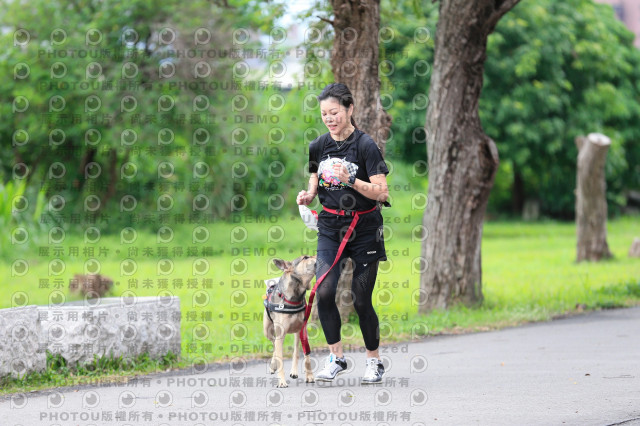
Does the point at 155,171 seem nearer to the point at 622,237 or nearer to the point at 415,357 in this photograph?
the point at 622,237

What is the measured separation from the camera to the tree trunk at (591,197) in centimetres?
1891

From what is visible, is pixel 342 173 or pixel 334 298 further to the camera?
pixel 334 298

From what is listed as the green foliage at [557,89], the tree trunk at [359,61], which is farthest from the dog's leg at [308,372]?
the green foliage at [557,89]

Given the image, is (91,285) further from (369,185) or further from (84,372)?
(369,185)

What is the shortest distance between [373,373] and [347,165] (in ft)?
5.26

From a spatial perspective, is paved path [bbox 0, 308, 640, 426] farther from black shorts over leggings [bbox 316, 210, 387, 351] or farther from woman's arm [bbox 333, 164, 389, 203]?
woman's arm [bbox 333, 164, 389, 203]

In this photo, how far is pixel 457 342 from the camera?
951 centimetres

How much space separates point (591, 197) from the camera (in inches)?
755

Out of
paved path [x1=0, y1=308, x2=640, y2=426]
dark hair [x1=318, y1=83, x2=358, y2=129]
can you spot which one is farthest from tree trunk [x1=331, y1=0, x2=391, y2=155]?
dark hair [x1=318, y1=83, x2=358, y2=129]

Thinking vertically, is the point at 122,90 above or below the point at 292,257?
above

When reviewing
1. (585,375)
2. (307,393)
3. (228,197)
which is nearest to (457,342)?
(585,375)

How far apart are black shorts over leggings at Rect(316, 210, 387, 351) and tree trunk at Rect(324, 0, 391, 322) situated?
3.49 meters

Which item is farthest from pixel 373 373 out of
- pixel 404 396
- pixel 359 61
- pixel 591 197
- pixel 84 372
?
pixel 591 197

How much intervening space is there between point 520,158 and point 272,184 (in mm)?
8043
